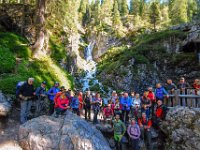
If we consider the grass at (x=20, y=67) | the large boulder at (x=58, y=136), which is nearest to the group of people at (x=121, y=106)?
the large boulder at (x=58, y=136)

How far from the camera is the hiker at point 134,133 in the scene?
43.4 ft

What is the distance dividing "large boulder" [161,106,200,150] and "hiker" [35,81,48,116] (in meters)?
6.38

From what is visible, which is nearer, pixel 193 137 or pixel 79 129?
pixel 79 129

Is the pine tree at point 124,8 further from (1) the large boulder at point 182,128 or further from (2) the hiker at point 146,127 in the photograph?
(2) the hiker at point 146,127

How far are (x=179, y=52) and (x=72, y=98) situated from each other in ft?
56.9

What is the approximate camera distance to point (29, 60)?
1894cm

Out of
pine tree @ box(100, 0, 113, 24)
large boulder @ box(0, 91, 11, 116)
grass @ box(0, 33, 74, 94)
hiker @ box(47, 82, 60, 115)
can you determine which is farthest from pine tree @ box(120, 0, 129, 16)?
large boulder @ box(0, 91, 11, 116)

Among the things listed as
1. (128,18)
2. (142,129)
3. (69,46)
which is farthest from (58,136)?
(128,18)

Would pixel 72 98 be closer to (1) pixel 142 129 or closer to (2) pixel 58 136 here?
(2) pixel 58 136

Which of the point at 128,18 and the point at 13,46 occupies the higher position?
the point at 128,18

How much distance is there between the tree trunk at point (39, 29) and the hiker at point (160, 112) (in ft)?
29.8

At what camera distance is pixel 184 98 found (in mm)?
14438

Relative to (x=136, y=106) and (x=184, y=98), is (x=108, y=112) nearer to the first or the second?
(x=136, y=106)

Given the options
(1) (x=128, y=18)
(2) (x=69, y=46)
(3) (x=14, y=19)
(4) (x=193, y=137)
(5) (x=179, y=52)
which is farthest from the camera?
(1) (x=128, y=18)
